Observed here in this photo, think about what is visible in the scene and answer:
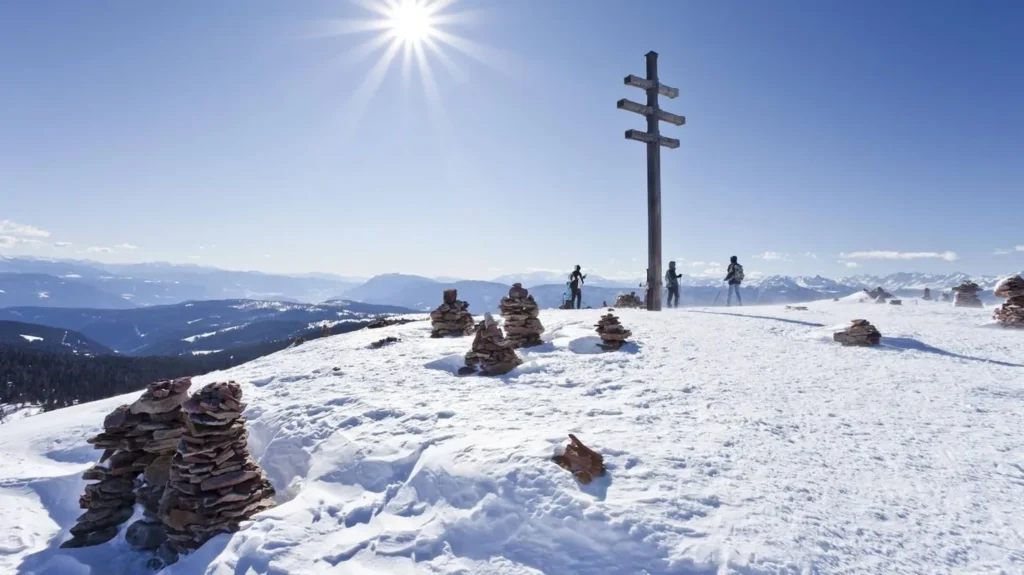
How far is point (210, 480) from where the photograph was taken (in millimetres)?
7164

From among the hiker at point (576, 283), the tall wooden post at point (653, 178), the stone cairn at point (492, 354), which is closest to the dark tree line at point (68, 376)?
the hiker at point (576, 283)

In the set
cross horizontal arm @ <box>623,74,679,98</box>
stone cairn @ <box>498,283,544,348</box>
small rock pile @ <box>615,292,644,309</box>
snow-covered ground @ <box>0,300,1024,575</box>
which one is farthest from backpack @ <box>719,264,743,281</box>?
stone cairn @ <box>498,283,544,348</box>

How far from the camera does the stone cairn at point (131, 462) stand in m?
8.33

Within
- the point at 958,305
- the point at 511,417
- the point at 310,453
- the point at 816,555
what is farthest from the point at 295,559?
the point at 958,305

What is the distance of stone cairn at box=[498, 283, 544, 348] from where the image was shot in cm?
1444

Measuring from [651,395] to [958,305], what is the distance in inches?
1041

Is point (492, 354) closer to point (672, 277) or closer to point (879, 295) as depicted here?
point (672, 277)

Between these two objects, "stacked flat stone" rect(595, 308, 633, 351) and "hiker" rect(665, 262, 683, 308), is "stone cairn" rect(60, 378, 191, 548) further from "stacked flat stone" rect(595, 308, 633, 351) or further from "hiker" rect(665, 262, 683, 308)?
"hiker" rect(665, 262, 683, 308)

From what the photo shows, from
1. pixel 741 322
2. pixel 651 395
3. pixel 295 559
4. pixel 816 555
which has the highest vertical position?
pixel 741 322

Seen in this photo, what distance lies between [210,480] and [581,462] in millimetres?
5824

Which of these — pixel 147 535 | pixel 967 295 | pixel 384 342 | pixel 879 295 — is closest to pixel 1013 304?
pixel 967 295

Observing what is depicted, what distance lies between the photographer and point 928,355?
11758mm

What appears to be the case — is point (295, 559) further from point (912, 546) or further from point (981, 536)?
point (981, 536)

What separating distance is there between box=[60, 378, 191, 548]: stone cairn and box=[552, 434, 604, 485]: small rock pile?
7.41m
